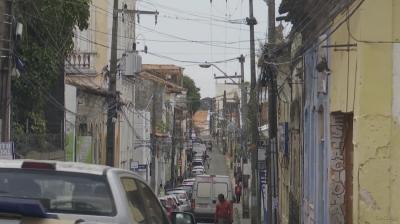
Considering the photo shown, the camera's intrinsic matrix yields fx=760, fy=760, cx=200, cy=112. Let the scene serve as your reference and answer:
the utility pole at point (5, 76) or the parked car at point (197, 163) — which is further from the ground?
the utility pole at point (5, 76)

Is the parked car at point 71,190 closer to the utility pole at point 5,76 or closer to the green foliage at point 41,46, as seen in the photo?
the utility pole at point 5,76

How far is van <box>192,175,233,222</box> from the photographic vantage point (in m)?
36.5

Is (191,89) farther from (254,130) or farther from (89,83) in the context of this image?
(254,130)

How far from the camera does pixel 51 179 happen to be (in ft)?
18.4

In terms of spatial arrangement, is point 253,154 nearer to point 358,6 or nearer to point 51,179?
point 358,6

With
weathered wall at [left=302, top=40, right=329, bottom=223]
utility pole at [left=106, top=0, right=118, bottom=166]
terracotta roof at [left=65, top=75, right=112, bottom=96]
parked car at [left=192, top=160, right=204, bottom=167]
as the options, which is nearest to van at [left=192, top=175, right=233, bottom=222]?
terracotta roof at [left=65, top=75, right=112, bottom=96]

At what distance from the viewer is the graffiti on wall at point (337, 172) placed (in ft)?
41.8

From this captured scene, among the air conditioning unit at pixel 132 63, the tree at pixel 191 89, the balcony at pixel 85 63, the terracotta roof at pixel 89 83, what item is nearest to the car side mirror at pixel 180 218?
the terracotta roof at pixel 89 83

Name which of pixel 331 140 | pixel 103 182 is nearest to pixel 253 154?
pixel 331 140

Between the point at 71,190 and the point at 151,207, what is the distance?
1.11 metres

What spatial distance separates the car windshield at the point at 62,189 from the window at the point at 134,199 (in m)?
0.23

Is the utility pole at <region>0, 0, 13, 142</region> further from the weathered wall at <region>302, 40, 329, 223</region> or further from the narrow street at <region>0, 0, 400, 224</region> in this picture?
the weathered wall at <region>302, 40, 329, 223</region>

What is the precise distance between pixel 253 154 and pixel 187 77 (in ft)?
295

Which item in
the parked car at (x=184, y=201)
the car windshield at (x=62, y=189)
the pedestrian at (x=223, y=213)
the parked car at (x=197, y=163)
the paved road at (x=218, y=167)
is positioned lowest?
the paved road at (x=218, y=167)
